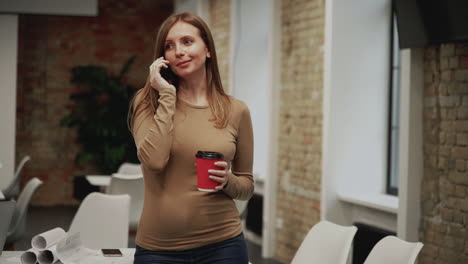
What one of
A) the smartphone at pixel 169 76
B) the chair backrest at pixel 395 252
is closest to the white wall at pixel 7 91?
the chair backrest at pixel 395 252

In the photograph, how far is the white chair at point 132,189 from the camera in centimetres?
631

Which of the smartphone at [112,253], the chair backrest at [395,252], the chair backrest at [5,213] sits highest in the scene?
the chair backrest at [5,213]

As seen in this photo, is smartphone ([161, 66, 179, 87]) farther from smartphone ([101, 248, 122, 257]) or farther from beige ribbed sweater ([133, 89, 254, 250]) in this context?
smartphone ([101, 248, 122, 257])

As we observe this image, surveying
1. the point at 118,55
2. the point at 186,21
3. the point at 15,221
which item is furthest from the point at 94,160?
the point at 186,21

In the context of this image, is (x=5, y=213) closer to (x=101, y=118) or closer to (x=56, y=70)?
(x=101, y=118)

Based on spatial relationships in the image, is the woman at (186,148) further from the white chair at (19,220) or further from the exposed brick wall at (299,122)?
the exposed brick wall at (299,122)

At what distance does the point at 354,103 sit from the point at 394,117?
0.38m

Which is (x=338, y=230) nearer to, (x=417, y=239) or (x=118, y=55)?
(x=417, y=239)

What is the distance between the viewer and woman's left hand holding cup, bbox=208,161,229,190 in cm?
206

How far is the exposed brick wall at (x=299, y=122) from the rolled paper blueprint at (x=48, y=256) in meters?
3.86

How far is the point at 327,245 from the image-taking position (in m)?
3.09

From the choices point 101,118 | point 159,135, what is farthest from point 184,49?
point 101,118

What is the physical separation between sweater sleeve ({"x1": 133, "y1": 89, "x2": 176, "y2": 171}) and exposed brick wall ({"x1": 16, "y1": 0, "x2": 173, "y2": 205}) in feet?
32.6

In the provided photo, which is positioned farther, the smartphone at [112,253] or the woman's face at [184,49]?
the smartphone at [112,253]
